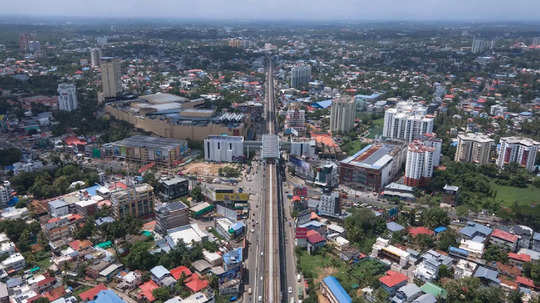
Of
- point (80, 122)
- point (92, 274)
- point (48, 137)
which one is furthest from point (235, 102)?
point (92, 274)

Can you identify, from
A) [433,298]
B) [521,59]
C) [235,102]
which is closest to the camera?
[433,298]

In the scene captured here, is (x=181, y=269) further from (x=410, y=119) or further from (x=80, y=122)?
(x=80, y=122)

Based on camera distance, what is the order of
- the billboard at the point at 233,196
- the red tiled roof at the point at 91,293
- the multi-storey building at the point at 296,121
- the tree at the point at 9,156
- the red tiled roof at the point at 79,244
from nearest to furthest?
the red tiled roof at the point at 91,293
the red tiled roof at the point at 79,244
the billboard at the point at 233,196
the tree at the point at 9,156
the multi-storey building at the point at 296,121

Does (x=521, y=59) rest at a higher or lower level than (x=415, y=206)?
Result: higher

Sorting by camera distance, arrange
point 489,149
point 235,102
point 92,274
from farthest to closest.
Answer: point 235,102 < point 489,149 < point 92,274

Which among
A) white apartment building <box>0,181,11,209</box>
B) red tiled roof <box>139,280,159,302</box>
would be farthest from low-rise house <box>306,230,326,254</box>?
white apartment building <box>0,181,11,209</box>

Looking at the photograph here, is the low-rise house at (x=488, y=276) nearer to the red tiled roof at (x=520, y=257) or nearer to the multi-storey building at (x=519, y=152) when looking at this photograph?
the red tiled roof at (x=520, y=257)

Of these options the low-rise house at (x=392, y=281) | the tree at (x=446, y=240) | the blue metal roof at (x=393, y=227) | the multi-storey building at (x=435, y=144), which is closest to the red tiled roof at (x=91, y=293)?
the low-rise house at (x=392, y=281)
